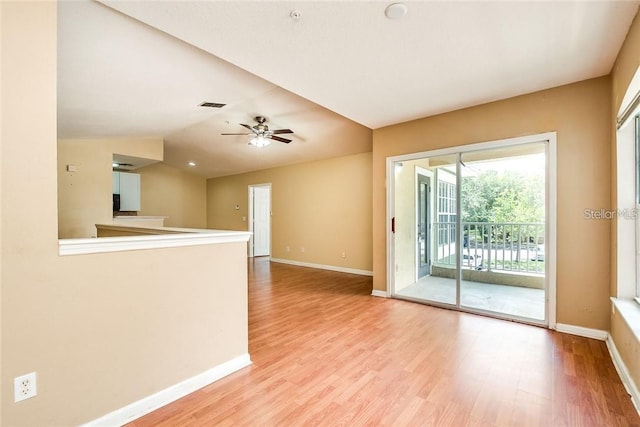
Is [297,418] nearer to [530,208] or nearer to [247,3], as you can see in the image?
[247,3]

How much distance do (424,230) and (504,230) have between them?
1.10 metres

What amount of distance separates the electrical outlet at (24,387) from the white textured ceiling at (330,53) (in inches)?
82.0

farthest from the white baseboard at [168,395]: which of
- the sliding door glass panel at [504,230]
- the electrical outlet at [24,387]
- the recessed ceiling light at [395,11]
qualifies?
the sliding door glass panel at [504,230]

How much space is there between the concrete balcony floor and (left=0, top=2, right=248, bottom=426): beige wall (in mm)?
3106

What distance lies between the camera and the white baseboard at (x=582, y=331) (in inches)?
101

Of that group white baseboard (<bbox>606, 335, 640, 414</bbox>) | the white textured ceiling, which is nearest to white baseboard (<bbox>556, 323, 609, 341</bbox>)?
white baseboard (<bbox>606, 335, 640, 414</bbox>)

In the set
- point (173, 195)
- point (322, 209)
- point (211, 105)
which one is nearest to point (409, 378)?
point (211, 105)

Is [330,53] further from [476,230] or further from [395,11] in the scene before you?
[476,230]

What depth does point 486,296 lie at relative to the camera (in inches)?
150

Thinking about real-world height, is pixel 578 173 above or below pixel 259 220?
above

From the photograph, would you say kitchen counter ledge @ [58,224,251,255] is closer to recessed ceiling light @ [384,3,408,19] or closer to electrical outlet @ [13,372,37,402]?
electrical outlet @ [13,372,37,402]

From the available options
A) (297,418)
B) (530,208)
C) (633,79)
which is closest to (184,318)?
(297,418)

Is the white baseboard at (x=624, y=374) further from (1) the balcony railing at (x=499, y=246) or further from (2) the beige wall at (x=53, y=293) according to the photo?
(2) the beige wall at (x=53, y=293)

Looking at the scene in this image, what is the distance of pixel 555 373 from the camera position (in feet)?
6.76
